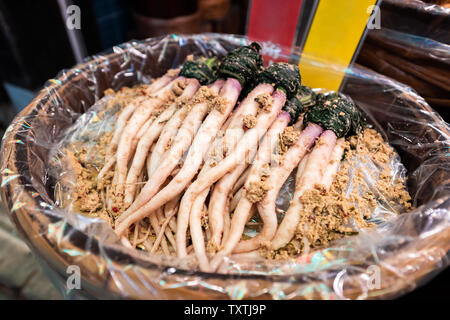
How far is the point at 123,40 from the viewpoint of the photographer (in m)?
3.91

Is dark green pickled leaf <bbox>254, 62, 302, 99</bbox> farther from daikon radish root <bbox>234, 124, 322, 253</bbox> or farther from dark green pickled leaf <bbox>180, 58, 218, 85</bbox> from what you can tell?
dark green pickled leaf <bbox>180, 58, 218, 85</bbox>

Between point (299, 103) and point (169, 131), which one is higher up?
point (299, 103)

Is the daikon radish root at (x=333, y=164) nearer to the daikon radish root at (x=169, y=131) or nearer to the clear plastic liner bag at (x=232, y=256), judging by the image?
the clear plastic liner bag at (x=232, y=256)

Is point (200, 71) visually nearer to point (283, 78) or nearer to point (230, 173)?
point (283, 78)

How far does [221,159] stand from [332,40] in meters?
1.06

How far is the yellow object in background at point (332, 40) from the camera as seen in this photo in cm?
151

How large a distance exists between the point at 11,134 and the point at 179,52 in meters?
1.29

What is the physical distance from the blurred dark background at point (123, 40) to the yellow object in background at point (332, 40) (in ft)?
0.45

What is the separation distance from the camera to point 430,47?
158 cm

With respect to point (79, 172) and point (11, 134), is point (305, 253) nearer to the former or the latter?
point (79, 172)

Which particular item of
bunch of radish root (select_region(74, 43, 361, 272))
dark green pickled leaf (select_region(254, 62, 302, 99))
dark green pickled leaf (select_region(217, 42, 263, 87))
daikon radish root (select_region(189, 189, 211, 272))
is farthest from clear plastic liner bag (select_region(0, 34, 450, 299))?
dark green pickled leaf (select_region(217, 42, 263, 87))

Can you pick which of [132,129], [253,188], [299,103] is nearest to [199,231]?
[253,188]

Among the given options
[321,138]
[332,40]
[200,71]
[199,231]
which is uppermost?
[332,40]
